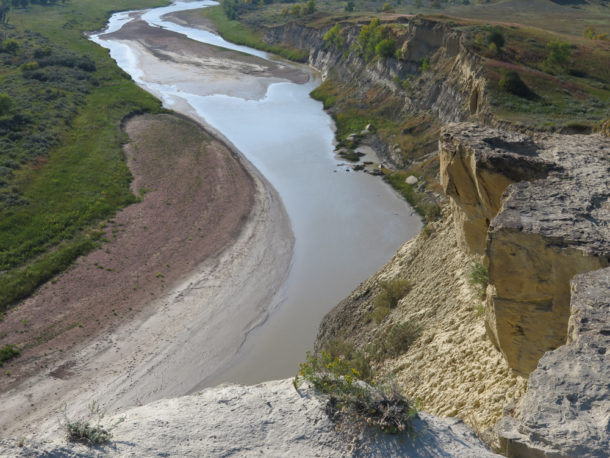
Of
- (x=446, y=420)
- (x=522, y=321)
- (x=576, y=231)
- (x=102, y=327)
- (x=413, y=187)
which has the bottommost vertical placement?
(x=102, y=327)

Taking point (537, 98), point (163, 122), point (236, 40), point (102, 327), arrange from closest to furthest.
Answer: point (102, 327)
point (537, 98)
point (163, 122)
point (236, 40)

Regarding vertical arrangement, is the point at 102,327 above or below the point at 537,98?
below

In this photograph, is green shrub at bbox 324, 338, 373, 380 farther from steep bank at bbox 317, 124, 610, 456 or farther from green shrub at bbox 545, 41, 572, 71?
green shrub at bbox 545, 41, 572, 71

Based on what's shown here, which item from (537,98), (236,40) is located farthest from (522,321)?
(236,40)

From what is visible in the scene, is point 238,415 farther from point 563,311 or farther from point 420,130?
point 420,130

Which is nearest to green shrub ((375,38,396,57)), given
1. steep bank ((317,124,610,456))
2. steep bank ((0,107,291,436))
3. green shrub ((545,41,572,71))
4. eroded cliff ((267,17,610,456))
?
green shrub ((545,41,572,71))

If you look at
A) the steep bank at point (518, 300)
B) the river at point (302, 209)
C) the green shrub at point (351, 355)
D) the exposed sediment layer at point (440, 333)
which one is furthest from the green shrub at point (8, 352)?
the steep bank at point (518, 300)
